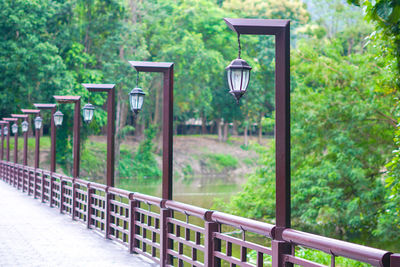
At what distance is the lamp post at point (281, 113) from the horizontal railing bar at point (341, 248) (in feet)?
0.65

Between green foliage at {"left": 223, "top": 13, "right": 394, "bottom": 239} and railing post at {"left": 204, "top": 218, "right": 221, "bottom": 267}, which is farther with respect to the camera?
green foliage at {"left": 223, "top": 13, "right": 394, "bottom": 239}

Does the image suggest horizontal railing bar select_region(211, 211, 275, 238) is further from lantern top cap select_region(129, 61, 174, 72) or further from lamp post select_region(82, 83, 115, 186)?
lamp post select_region(82, 83, 115, 186)

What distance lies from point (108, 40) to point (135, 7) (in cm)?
436

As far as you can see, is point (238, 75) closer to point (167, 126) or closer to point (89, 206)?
point (167, 126)

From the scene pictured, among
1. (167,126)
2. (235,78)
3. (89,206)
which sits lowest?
(89,206)

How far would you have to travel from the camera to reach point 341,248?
3.90m

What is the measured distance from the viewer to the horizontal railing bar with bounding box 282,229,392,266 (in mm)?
3471

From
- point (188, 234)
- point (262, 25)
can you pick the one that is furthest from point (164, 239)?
point (262, 25)

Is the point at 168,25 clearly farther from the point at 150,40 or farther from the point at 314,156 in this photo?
the point at 314,156

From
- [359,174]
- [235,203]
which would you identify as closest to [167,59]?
[235,203]

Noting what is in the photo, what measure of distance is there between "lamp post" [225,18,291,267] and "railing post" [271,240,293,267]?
11 millimetres

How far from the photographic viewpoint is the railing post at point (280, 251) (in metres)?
4.64

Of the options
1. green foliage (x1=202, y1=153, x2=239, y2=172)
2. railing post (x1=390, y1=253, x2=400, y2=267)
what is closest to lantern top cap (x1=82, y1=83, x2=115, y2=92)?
railing post (x1=390, y1=253, x2=400, y2=267)

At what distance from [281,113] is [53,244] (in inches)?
235
